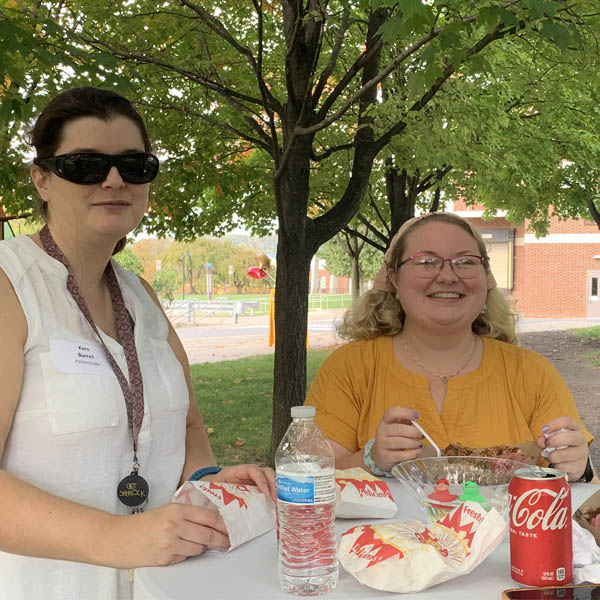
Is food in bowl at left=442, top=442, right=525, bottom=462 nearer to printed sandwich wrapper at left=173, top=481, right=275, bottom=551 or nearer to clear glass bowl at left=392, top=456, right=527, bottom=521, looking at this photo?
clear glass bowl at left=392, top=456, right=527, bottom=521

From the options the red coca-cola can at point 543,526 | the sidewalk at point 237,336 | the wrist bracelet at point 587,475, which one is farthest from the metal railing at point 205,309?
the red coca-cola can at point 543,526

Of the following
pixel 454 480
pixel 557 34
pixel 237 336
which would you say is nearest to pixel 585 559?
pixel 454 480

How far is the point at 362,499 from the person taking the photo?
5.61 feet

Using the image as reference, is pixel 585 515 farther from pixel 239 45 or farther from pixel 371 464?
pixel 239 45

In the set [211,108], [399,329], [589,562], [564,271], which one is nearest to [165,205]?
[211,108]

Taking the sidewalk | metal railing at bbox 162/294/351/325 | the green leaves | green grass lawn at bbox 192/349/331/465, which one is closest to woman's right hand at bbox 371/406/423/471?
the green leaves

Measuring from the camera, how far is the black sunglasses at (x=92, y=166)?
1.82 metres

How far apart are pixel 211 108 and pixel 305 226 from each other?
5.93 ft

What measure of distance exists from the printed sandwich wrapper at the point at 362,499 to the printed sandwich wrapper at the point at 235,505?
18cm

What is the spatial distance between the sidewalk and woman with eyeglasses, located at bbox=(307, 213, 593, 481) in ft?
36.5

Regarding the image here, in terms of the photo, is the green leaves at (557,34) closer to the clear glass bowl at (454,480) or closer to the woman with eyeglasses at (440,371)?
the woman with eyeglasses at (440,371)

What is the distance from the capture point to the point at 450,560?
1310 millimetres

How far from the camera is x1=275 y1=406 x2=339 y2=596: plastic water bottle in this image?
50.7 inches

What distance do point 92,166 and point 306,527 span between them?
1102 millimetres
